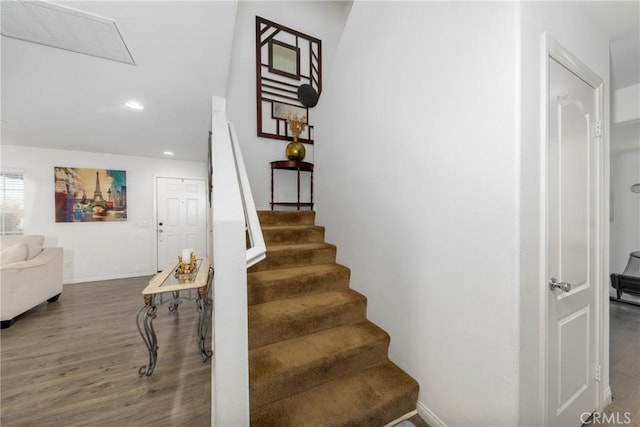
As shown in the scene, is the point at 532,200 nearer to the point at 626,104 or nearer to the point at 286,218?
the point at 626,104

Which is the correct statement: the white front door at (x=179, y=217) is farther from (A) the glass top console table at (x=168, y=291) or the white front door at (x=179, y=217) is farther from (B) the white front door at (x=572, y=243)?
(B) the white front door at (x=572, y=243)

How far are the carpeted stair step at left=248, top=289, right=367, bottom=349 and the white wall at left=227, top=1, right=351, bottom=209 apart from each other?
1.60 metres

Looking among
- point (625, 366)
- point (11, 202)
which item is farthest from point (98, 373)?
point (625, 366)

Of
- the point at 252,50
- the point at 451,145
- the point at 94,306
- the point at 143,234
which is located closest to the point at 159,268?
the point at 143,234

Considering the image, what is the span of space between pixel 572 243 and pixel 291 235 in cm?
195

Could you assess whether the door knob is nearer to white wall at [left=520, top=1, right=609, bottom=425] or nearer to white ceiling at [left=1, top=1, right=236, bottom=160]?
white wall at [left=520, top=1, right=609, bottom=425]

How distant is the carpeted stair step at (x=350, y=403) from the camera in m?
1.21

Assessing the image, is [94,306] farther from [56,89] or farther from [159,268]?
[56,89]

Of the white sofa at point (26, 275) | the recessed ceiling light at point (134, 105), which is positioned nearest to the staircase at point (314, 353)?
the recessed ceiling light at point (134, 105)

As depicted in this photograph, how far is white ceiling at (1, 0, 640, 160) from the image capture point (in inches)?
54.1

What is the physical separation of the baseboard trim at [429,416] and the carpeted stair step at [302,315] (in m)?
0.62

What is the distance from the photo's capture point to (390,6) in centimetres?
167

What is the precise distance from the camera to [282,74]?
3.07 meters

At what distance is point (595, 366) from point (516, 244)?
122cm
